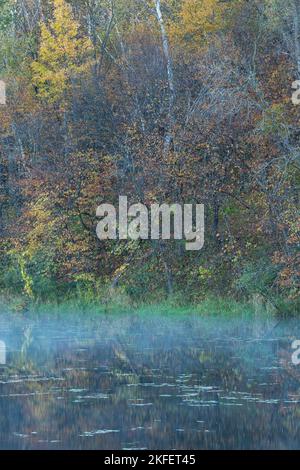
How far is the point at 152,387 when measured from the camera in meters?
16.3

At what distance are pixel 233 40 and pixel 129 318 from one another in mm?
10114

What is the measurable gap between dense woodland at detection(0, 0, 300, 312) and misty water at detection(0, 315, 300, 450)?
3.79 meters

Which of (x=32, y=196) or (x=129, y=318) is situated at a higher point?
(x=32, y=196)

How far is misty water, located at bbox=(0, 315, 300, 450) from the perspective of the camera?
13.0 m

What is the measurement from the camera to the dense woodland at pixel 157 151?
2633cm

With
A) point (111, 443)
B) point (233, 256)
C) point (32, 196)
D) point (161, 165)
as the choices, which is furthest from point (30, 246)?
point (111, 443)

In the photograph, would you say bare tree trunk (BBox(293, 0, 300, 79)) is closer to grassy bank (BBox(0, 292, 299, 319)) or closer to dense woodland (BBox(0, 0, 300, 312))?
dense woodland (BBox(0, 0, 300, 312))

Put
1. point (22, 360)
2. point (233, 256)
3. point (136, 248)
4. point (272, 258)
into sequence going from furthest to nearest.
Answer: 1. point (136, 248)
2. point (233, 256)
3. point (272, 258)
4. point (22, 360)

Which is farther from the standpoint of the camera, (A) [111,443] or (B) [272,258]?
(B) [272,258]

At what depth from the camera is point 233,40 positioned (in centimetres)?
3166

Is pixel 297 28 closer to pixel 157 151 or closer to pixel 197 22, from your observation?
pixel 157 151

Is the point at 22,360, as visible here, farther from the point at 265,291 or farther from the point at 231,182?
the point at 231,182
